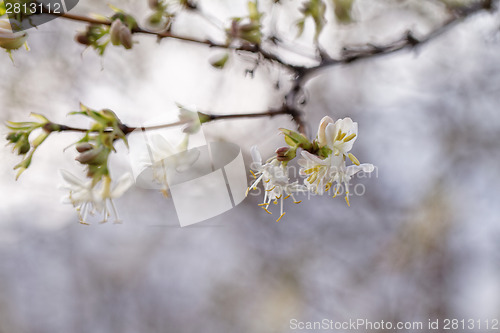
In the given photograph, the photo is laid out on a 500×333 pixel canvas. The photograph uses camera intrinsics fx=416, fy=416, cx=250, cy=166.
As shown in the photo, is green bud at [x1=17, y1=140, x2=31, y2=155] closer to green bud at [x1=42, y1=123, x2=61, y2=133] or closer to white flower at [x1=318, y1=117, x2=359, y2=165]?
green bud at [x1=42, y1=123, x2=61, y2=133]

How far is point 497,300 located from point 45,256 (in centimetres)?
265

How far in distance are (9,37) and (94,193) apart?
9.0 inches

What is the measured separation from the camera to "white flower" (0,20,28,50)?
0.53 meters

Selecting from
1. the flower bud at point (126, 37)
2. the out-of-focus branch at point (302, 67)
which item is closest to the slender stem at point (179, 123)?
the out-of-focus branch at point (302, 67)

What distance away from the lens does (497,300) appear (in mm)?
2164

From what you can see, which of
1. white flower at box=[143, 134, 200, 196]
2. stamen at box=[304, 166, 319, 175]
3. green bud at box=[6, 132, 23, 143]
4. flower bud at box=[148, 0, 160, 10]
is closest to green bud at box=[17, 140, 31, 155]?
green bud at box=[6, 132, 23, 143]

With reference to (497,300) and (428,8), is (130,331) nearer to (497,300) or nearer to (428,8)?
(497,300)

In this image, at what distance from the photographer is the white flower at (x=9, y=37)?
1.73 feet

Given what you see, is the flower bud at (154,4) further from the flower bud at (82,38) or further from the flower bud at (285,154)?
the flower bud at (285,154)

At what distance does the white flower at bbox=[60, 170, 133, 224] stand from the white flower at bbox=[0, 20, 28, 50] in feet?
0.58

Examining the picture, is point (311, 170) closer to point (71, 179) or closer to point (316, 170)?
point (316, 170)

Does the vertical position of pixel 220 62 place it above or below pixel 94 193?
above

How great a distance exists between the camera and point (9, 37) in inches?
20.9

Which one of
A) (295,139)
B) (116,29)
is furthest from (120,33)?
(295,139)
